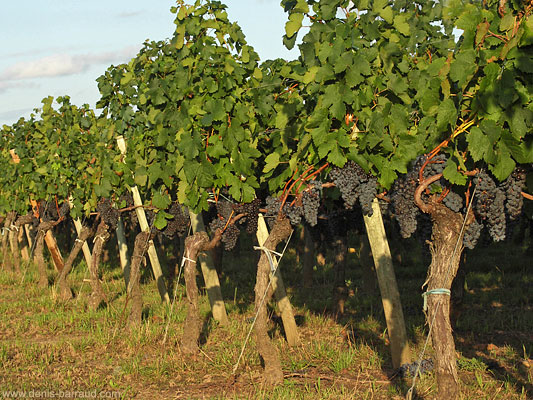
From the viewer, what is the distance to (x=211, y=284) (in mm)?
10211

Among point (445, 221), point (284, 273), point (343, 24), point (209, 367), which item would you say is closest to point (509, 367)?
point (445, 221)

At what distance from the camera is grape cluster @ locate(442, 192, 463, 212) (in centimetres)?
550

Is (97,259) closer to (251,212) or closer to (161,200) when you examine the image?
(161,200)

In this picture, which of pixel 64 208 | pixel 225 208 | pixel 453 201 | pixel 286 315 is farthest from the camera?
pixel 64 208

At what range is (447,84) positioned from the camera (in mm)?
5285

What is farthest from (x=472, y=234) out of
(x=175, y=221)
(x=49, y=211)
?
(x=49, y=211)

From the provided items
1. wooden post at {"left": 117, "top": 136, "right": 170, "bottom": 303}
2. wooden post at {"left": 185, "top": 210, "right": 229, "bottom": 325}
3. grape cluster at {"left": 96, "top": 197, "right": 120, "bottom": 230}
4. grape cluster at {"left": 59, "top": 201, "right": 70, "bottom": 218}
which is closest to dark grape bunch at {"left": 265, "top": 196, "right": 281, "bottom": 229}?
wooden post at {"left": 185, "top": 210, "right": 229, "bottom": 325}

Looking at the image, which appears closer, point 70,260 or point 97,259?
point 97,259

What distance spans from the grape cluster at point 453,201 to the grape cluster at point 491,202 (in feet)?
0.46

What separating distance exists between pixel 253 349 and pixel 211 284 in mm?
2431

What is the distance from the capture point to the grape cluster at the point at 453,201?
5.50m

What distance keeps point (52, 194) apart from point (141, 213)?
10.6 feet

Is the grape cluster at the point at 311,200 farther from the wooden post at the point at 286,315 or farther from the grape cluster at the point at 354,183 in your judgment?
the wooden post at the point at 286,315

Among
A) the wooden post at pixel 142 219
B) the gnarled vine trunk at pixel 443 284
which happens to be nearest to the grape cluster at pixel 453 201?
the gnarled vine trunk at pixel 443 284
